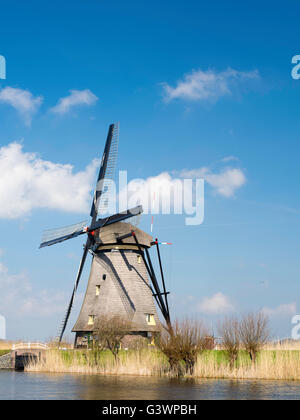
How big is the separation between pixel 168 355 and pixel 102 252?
33.2ft

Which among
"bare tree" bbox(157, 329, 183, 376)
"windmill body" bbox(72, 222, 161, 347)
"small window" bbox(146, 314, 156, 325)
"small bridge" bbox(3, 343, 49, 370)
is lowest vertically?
"small bridge" bbox(3, 343, 49, 370)

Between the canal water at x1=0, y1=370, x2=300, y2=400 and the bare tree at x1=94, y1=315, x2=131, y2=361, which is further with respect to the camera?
the bare tree at x1=94, y1=315, x2=131, y2=361

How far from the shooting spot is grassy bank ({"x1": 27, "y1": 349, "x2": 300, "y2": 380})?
68.6 feet

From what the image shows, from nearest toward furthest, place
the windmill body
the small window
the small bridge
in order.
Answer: the windmill body → the small bridge → the small window

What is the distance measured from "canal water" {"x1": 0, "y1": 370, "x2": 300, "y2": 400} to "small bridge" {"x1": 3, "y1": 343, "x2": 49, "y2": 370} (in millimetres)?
8926

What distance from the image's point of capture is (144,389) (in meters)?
17.2

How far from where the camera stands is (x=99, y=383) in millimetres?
19500

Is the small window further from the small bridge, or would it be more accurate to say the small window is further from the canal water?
the canal water

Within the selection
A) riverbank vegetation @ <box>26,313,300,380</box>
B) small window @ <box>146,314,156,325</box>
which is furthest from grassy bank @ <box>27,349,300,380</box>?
small window @ <box>146,314,156,325</box>

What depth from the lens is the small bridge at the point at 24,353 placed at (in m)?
30.3
